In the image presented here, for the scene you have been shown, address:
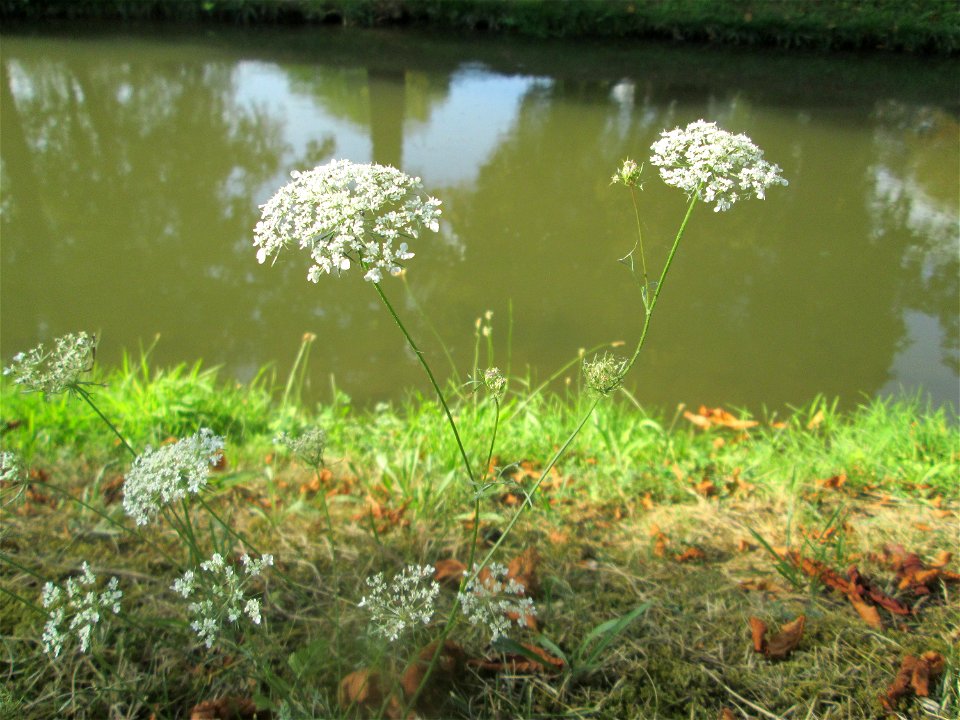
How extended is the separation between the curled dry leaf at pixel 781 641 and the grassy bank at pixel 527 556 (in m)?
0.02

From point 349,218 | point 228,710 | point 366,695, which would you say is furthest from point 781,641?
point 349,218

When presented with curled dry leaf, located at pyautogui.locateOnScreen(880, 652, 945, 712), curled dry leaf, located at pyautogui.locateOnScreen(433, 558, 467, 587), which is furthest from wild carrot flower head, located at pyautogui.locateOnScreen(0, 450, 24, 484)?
curled dry leaf, located at pyautogui.locateOnScreen(880, 652, 945, 712)

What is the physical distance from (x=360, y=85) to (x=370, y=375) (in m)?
6.27

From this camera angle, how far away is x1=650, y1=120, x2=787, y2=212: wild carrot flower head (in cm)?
132

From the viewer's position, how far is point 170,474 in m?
1.31

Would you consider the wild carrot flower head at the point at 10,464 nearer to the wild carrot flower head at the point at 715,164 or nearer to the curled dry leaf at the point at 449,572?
the curled dry leaf at the point at 449,572

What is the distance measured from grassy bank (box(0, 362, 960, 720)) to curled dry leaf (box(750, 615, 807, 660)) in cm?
2

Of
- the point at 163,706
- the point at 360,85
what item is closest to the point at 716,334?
the point at 163,706

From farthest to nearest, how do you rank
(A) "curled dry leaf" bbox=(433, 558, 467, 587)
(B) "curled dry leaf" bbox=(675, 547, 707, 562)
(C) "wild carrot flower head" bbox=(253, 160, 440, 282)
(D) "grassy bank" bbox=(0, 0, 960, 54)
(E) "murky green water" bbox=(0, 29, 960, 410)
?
(D) "grassy bank" bbox=(0, 0, 960, 54) < (E) "murky green water" bbox=(0, 29, 960, 410) < (B) "curled dry leaf" bbox=(675, 547, 707, 562) < (A) "curled dry leaf" bbox=(433, 558, 467, 587) < (C) "wild carrot flower head" bbox=(253, 160, 440, 282)

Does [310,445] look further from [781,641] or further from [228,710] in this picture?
[781,641]

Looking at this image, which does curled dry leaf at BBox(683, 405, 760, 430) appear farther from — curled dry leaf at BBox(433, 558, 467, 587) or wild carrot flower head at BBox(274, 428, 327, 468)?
wild carrot flower head at BBox(274, 428, 327, 468)

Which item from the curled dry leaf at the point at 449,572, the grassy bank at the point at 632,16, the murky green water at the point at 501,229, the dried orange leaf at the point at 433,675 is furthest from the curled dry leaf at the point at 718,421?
the grassy bank at the point at 632,16

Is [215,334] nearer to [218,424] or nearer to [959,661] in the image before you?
[218,424]

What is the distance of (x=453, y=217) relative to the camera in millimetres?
5355
